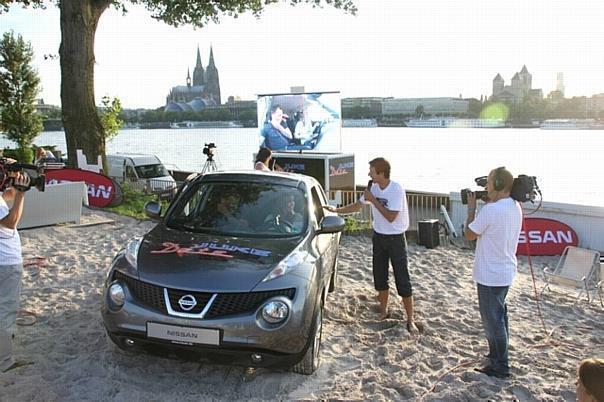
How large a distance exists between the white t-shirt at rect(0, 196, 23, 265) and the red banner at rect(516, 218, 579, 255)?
33.7 ft

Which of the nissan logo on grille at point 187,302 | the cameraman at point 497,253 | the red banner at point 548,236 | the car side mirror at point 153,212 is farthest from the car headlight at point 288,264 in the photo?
the red banner at point 548,236

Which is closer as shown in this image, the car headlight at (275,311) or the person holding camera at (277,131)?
the car headlight at (275,311)

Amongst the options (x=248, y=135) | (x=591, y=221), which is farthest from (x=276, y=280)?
(x=248, y=135)

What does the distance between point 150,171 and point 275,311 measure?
1983cm

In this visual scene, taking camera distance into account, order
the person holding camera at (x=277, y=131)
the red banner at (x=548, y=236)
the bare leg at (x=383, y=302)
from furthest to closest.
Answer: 1. the person holding camera at (x=277, y=131)
2. the red banner at (x=548, y=236)
3. the bare leg at (x=383, y=302)

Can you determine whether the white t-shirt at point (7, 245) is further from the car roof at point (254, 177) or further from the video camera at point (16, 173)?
the car roof at point (254, 177)

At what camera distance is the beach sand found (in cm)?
415

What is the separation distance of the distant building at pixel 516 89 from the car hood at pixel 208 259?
55462 millimetres

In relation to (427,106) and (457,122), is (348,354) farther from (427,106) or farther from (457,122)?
(457,122)

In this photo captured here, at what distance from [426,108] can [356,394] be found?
54195 millimetres

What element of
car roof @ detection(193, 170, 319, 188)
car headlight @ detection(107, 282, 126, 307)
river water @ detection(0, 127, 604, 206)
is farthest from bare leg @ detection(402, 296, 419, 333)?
river water @ detection(0, 127, 604, 206)

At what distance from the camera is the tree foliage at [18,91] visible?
32.0 meters

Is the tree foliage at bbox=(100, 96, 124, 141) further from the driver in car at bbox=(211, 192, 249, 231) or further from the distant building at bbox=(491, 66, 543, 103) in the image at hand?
the distant building at bbox=(491, 66, 543, 103)

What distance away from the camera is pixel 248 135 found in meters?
75.9
